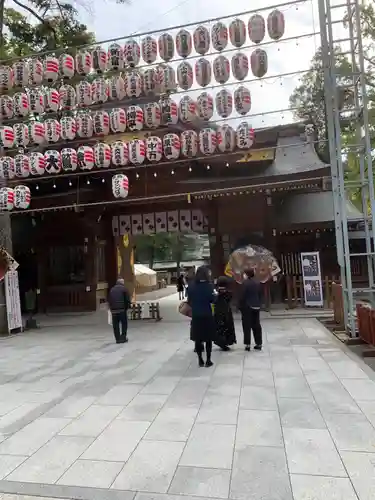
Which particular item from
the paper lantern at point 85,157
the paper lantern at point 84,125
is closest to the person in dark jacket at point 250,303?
the paper lantern at point 85,157

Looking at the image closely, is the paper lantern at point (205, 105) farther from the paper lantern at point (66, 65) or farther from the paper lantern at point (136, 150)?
the paper lantern at point (66, 65)

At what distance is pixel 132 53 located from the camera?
10.9 metres

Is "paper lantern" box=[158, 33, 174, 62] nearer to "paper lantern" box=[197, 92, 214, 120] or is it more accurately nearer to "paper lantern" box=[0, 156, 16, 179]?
"paper lantern" box=[197, 92, 214, 120]

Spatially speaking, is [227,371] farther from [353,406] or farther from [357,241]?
[357,241]

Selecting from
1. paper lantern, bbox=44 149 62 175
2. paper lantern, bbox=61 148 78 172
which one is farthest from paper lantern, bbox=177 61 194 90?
paper lantern, bbox=44 149 62 175

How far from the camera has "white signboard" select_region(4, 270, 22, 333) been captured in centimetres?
1173

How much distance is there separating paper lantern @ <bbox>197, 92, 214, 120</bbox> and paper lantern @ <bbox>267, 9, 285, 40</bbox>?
2.18m

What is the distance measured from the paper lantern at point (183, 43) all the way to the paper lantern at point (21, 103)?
479cm

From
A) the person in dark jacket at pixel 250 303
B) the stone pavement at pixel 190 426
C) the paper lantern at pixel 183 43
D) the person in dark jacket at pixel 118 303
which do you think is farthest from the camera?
the paper lantern at pixel 183 43

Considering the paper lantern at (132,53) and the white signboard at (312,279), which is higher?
the paper lantern at (132,53)

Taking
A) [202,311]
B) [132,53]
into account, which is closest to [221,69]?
[132,53]

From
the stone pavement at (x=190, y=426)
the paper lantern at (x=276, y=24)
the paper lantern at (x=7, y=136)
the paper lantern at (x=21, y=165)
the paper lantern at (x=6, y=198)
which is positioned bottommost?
the stone pavement at (x=190, y=426)

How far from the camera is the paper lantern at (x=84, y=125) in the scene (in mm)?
11450

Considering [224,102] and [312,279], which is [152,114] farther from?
[312,279]
